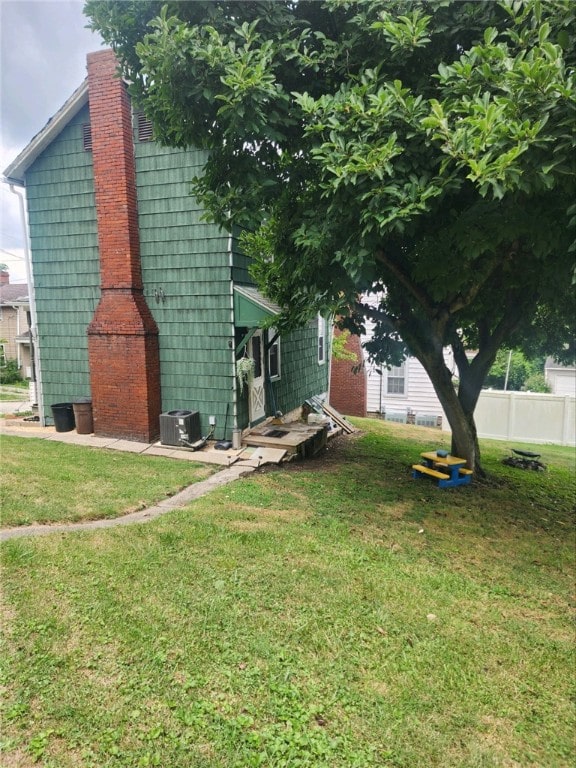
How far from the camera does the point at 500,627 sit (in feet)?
12.0

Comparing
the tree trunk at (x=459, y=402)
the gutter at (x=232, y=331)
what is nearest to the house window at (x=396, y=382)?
the tree trunk at (x=459, y=402)

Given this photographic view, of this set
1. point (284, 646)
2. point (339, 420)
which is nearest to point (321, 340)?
point (339, 420)

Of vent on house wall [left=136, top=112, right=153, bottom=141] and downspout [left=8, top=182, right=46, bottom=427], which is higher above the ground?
vent on house wall [left=136, top=112, right=153, bottom=141]

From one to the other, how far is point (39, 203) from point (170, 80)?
639cm

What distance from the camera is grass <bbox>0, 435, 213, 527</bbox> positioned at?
5172 millimetres

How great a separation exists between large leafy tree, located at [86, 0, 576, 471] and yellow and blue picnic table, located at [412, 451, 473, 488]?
9.24ft

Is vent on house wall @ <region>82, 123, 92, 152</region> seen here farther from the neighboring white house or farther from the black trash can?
the neighboring white house

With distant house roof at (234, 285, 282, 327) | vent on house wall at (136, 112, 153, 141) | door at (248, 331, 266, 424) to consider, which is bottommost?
door at (248, 331, 266, 424)

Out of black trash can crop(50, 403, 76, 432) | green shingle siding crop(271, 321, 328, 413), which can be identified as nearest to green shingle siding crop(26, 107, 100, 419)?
black trash can crop(50, 403, 76, 432)

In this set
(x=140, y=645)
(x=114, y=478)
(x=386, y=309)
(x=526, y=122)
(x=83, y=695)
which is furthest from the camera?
(x=386, y=309)

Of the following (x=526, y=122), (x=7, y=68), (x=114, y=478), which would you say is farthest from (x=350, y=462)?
(x=7, y=68)

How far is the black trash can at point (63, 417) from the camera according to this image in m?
9.77

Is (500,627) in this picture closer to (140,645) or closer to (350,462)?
(140,645)

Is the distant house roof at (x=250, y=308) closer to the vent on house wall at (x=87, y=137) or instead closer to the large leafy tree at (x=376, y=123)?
the large leafy tree at (x=376, y=123)
